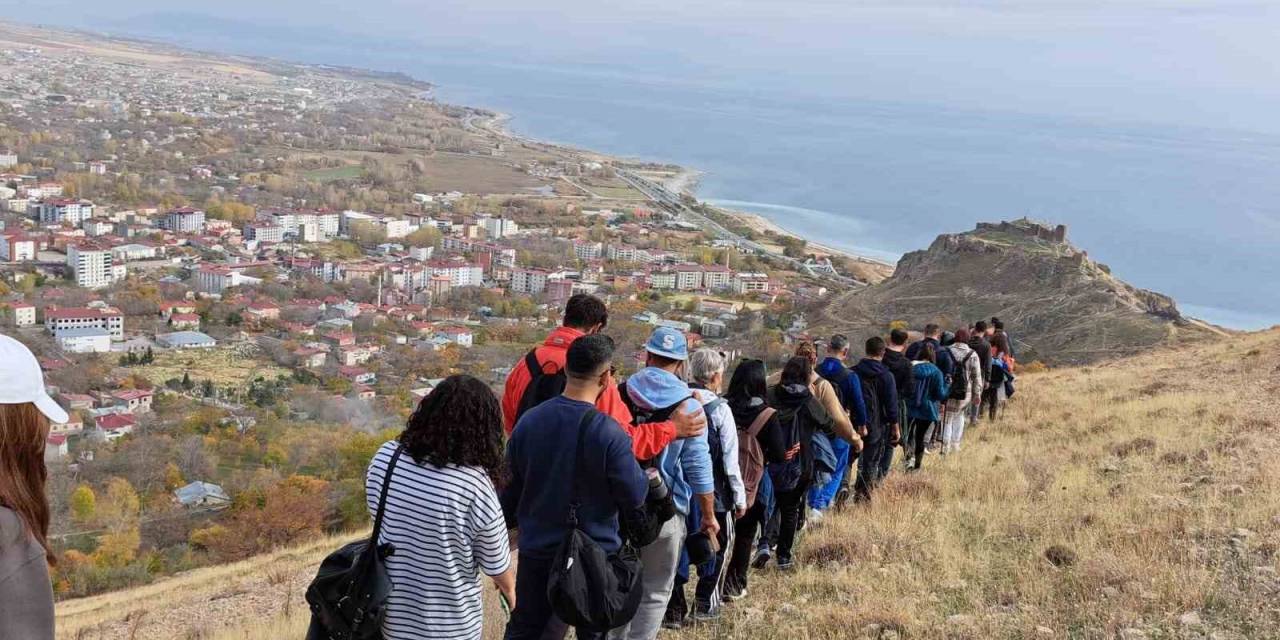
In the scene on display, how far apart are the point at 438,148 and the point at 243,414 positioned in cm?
7429

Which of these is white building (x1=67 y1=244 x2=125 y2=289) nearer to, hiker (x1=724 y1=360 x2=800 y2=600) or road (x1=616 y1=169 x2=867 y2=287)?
road (x1=616 y1=169 x2=867 y2=287)

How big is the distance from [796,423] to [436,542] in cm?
209

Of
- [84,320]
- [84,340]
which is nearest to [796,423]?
[84,340]

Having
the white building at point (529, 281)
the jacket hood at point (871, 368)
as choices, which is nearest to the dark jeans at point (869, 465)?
the jacket hood at point (871, 368)

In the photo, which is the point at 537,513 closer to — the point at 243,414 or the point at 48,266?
the point at 243,414

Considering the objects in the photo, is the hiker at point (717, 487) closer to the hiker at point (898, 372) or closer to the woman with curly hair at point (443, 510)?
the woman with curly hair at point (443, 510)

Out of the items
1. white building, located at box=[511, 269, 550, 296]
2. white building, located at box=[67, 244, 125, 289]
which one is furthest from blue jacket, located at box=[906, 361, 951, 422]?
white building, located at box=[67, 244, 125, 289]

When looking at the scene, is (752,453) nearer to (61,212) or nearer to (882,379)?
(882,379)

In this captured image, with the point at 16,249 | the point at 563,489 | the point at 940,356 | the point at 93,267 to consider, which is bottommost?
the point at 16,249

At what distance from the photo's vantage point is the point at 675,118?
15638 cm

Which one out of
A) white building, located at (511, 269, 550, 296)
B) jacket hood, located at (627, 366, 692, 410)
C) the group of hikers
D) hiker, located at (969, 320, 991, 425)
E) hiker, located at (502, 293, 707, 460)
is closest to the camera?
the group of hikers

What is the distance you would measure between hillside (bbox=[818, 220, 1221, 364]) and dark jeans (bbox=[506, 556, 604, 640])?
2160 centimetres

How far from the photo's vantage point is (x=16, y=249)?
49.0 m

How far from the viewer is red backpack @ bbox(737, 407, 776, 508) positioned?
423cm
